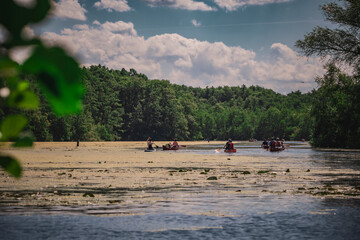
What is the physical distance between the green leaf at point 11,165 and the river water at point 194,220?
26.7ft

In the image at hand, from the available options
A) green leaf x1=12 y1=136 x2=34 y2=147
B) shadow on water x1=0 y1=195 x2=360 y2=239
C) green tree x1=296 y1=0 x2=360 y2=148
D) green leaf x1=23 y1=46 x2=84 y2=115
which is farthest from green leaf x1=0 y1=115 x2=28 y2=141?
green tree x1=296 y1=0 x2=360 y2=148

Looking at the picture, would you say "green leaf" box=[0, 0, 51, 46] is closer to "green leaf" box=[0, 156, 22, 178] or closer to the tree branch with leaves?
the tree branch with leaves

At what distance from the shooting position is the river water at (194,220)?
9164 millimetres

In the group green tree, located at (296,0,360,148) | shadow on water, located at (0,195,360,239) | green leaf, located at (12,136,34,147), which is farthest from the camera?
green tree, located at (296,0,360,148)

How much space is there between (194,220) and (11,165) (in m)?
9.73

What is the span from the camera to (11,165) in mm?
945

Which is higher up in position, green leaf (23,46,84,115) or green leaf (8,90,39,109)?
green leaf (23,46,84,115)

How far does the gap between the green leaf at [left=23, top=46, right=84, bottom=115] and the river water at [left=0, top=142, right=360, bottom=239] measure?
828 cm

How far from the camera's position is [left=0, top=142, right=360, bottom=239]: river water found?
361 inches

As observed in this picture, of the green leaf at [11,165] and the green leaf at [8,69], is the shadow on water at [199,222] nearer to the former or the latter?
the green leaf at [11,165]

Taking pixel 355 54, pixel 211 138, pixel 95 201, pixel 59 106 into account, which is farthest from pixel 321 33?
pixel 211 138

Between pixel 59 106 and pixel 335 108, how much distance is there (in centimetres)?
6519

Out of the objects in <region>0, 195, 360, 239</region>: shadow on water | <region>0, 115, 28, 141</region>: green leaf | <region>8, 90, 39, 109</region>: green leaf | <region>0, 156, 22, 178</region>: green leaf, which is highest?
<region>8, 90, 39, 109</region>: green leaf

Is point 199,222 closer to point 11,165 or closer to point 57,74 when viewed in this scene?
point 11,165
